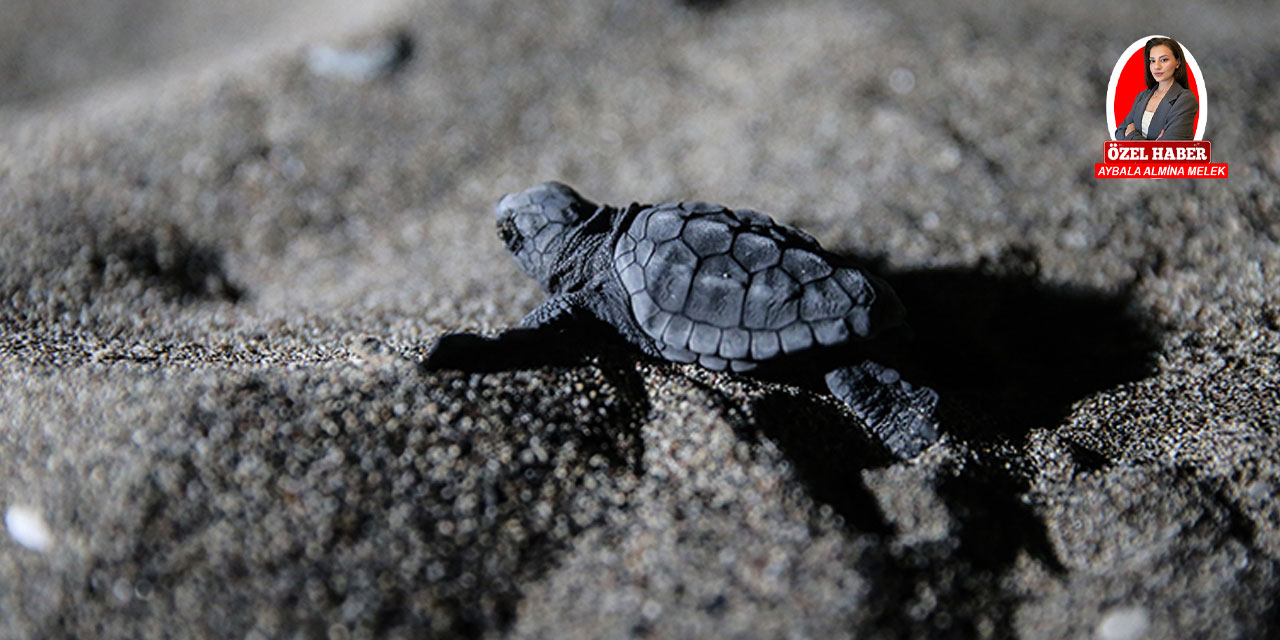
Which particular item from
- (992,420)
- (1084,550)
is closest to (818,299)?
(992,420)

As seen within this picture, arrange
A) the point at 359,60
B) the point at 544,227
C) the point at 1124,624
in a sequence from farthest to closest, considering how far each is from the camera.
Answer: the point at 359,60
the point at 544,227
the point at 1124,624

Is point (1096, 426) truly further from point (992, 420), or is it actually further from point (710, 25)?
point (710, 25)

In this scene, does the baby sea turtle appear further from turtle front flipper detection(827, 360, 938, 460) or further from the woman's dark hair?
the woman's dark hair

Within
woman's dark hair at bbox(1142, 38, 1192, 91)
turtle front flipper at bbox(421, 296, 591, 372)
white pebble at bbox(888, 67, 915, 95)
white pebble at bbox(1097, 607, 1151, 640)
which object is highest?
white pebble at bbox(888, 67, 915, 95)

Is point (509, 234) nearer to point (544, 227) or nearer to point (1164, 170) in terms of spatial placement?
point (544, 227)

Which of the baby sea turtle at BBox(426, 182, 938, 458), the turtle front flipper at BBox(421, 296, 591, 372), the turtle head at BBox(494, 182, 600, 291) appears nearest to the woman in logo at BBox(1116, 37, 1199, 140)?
the baby sea turtle at BBox(426, 182, 938, 458)

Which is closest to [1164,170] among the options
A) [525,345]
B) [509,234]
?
[509,234]
